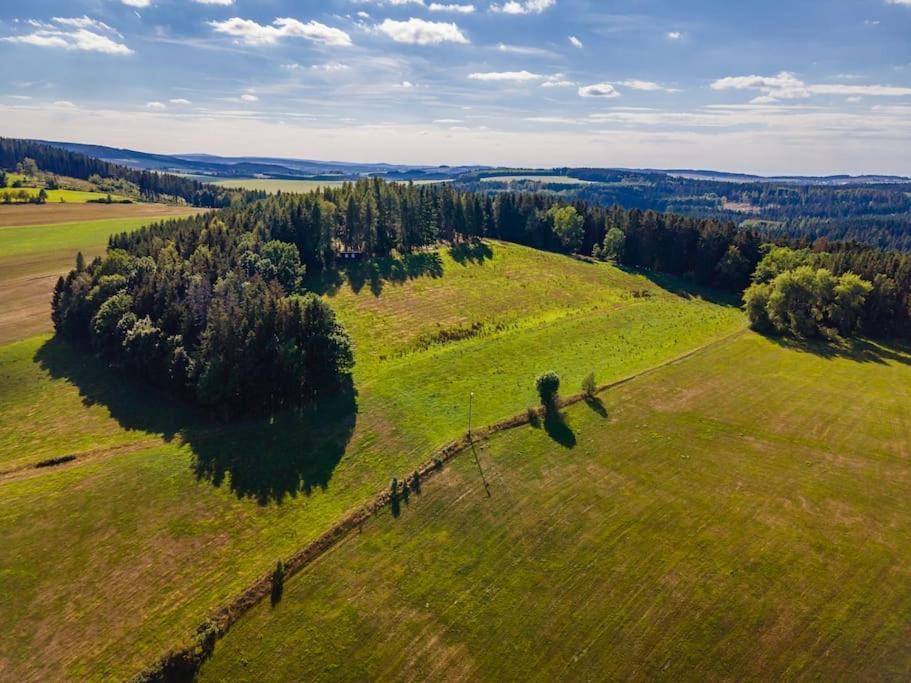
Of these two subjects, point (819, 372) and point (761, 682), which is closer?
point (761, 682)

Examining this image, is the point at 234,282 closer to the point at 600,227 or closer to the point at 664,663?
the point at 664,663

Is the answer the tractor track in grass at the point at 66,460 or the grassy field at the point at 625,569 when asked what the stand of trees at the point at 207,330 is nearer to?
the tractor track in grass at the point at 66,460

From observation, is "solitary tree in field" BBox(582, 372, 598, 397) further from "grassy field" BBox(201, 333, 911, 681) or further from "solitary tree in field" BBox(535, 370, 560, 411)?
"grassy field" BBox(201, 333, 911, 681)

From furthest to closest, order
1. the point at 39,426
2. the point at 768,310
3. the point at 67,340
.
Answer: the point at 768,310, the point at 67,340, the point at 39,426

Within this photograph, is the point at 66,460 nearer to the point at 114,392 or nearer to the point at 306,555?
the point at 114,392

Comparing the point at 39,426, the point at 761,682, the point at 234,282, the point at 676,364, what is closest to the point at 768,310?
the point at 676,364

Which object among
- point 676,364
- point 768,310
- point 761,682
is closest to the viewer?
point 761,682

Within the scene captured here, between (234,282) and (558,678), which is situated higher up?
(234,282)

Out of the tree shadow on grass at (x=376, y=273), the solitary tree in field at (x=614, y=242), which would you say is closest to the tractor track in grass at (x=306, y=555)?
the tree shadow on grass at (x=376, y=273)
